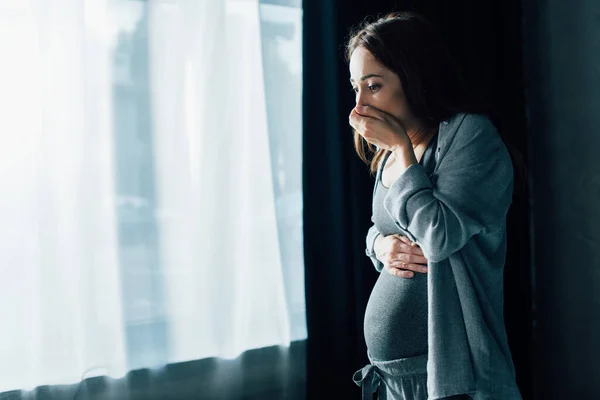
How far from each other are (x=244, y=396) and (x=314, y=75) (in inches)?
46.0

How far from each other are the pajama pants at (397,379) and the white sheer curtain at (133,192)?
0.71 meters

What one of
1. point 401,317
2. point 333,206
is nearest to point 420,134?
point 401,317

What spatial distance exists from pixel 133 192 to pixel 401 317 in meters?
0.99

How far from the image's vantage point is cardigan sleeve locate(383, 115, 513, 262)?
96cm

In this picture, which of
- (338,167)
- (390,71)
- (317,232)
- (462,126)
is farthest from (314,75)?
(462,126)

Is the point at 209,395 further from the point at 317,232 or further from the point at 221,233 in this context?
the point at 317,232

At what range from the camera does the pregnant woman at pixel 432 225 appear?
0.98 meters

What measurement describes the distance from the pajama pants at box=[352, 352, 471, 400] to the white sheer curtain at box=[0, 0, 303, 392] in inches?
28.0

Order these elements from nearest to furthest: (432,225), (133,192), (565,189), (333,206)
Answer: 1. (432,225)
2. (133,192)
3. (333,206)
4. (565,189)

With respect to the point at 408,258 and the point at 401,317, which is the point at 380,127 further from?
the point at 401,317

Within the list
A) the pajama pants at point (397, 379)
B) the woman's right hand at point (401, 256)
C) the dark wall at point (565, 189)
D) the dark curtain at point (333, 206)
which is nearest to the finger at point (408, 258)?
the woman's right hand at point (401, 256)

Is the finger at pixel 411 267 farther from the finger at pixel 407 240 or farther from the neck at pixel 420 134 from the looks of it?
the neck at pixel 420 134

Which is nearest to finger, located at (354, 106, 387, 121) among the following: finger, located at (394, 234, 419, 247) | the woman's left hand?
the woman's left hand

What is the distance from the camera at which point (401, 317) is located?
112 centimetres
